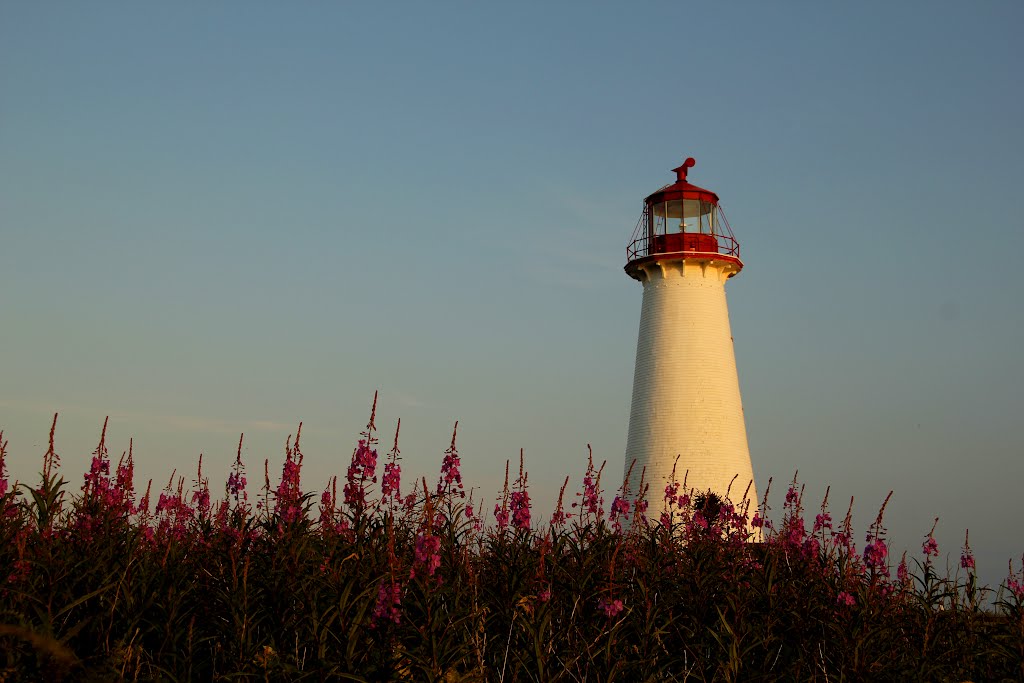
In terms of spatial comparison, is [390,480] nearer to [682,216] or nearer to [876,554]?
[876,554]

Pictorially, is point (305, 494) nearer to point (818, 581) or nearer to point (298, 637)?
point (298, 637)

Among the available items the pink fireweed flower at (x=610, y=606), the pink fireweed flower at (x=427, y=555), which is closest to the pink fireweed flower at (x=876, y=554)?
the pink fireweed flower at (x=610, y=606)

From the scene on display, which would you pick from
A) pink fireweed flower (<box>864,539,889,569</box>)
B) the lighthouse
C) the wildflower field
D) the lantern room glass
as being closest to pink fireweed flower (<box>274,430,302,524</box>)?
the wildflower field

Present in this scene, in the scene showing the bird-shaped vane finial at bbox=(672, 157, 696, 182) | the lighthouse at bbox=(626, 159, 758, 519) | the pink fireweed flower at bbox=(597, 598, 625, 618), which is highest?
the bird-shaped vane finial at bbox=(672, 157, 696, 182)

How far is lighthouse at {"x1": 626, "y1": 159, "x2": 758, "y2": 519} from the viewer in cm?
2853

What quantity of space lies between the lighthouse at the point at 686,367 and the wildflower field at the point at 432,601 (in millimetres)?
18413

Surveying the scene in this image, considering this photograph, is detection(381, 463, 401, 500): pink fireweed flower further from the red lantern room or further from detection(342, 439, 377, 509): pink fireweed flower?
the red lantern room

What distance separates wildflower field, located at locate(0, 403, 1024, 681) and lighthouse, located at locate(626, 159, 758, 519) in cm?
1841

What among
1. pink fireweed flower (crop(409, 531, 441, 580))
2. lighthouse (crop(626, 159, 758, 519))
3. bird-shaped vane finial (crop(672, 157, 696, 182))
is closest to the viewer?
pink fireweed flower (crop(409, 531, 441, 580))

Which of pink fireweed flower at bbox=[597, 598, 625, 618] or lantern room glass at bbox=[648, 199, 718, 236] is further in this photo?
lantern room glass at bbox=[648, 199, 718, 236]

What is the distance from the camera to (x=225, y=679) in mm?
6668

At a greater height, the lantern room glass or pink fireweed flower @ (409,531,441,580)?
the lantern room glass

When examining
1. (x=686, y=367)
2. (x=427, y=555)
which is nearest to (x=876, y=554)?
(x=427, y=555)

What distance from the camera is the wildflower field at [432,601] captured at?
6.60 metres
